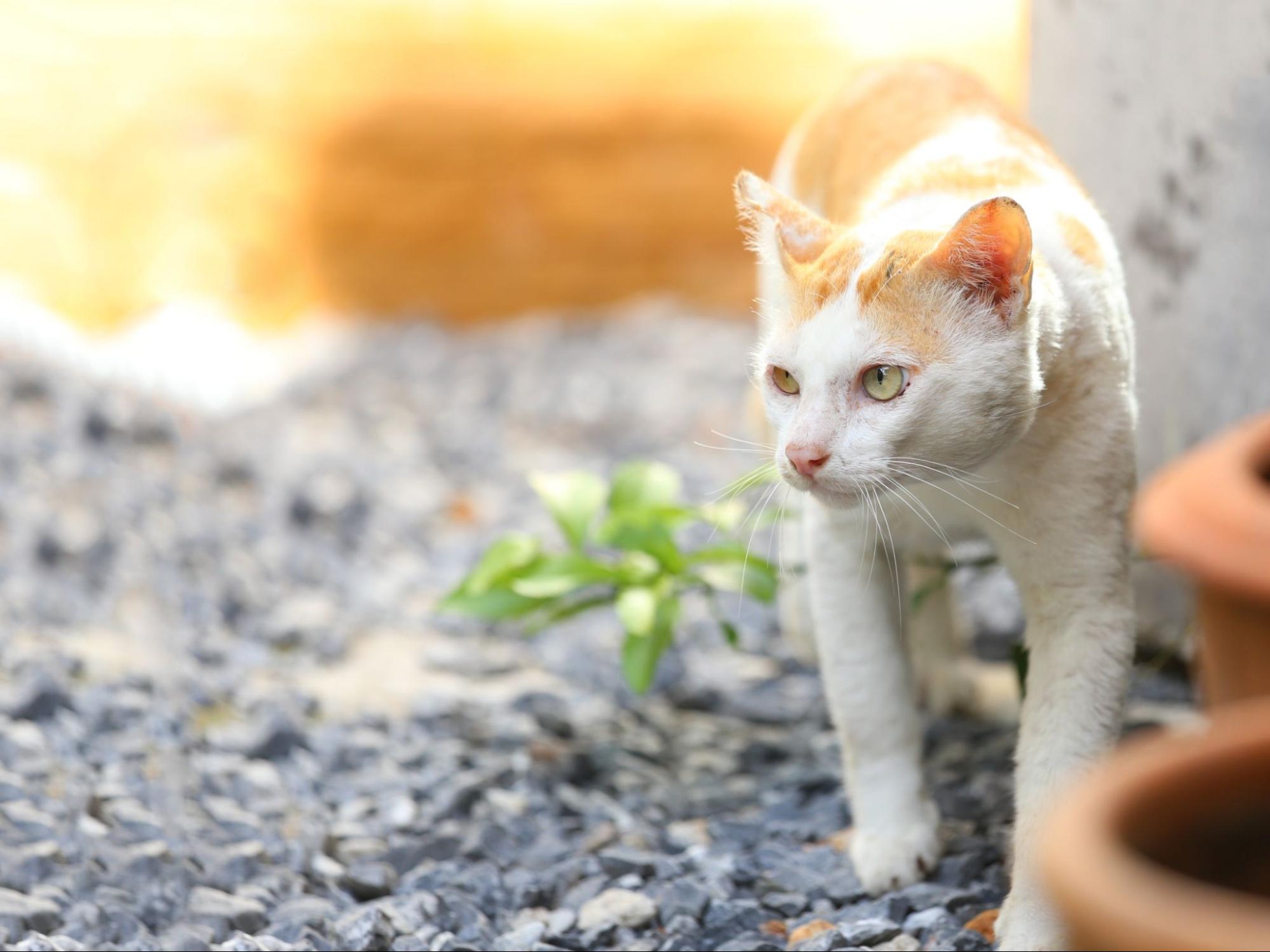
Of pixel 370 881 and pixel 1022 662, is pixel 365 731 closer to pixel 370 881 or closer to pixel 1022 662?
pixel 370 881

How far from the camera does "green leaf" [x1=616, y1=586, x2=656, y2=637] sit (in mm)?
2201

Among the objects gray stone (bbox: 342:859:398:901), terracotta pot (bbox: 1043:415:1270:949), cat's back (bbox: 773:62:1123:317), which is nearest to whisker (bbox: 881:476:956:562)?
cat's back (bbox: 773:62:1123:317)

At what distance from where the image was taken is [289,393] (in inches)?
173

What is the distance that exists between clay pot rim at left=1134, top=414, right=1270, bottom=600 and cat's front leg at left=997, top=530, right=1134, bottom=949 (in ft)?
2.07

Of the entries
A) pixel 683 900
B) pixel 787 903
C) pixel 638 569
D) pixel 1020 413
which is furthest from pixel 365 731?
pixel 1020 413

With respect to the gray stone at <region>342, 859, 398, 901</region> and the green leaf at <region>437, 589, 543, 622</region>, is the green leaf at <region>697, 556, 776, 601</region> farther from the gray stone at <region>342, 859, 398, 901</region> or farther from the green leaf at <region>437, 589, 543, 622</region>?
the gray stone at <region>342, 859, 398, 901</region>

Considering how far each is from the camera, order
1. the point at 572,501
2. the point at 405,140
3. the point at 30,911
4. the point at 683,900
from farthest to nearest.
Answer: the point at 405,140 < the point at 572,501 < the point at 683,900 < the point at 30,911

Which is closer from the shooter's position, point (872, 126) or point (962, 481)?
point (962, 481)

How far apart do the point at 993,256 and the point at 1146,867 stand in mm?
810

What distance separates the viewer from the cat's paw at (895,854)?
6.00ft

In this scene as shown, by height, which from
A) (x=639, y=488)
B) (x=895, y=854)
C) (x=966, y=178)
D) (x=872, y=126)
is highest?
(x=872, y=126)

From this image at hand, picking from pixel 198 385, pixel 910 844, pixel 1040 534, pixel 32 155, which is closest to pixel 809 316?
pixel 1040 534

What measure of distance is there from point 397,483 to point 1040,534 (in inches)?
96.6

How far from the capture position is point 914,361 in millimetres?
1503
